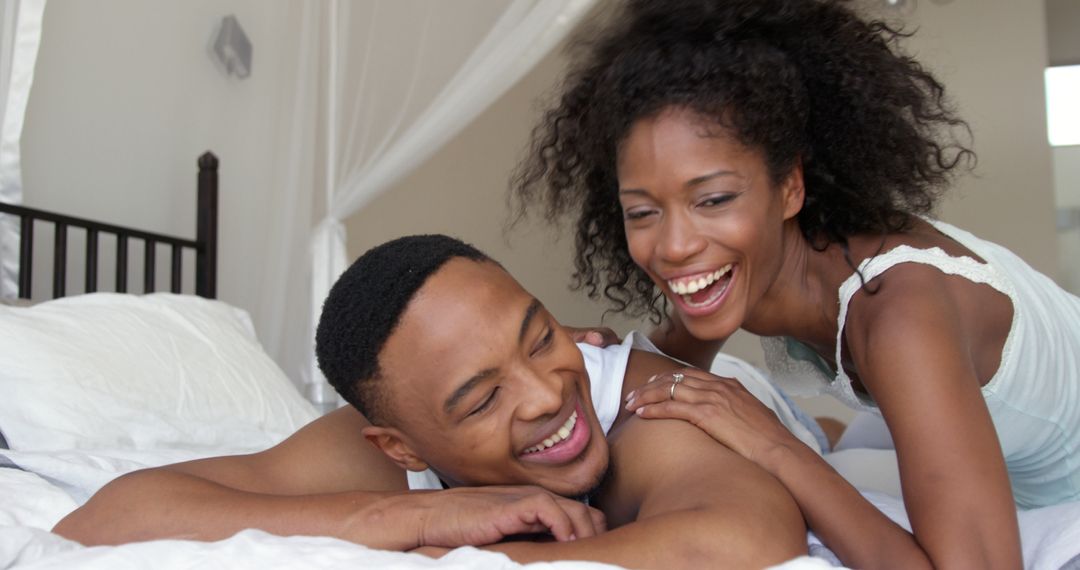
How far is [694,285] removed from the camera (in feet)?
4.34

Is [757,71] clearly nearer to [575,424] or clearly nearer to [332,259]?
[575,424]

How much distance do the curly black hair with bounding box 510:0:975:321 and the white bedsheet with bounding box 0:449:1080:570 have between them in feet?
1.58

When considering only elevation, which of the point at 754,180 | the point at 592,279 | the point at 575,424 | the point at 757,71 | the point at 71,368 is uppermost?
the point at 757,71

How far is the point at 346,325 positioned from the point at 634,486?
0.37 meters

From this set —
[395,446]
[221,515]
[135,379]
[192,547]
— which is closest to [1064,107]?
[135,379]

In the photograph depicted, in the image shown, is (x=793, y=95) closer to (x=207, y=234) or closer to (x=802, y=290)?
(x=802, y=290)

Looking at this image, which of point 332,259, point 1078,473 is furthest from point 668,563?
point 332,259

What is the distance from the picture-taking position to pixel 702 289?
1340mm

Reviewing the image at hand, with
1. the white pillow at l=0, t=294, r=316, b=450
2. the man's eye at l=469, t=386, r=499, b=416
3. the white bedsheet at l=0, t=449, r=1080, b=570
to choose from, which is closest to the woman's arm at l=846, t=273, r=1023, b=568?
the white bedsheet at l=0, t=449, r=1080, b=570

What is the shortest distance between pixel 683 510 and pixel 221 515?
1.60 ft

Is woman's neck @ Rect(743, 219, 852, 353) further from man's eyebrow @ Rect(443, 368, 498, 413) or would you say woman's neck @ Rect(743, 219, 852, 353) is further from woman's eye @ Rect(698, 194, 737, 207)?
man's eyebrow @ Rect(443, 368, 498, 413)

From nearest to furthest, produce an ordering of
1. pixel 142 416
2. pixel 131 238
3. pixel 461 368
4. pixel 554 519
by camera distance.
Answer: pixel 554 519 → pixel 461 368 → pixel 142 416 → pixel 131 238

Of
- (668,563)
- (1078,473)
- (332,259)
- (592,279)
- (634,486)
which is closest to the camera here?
(668,563)

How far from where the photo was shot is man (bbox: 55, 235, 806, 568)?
954 mm
